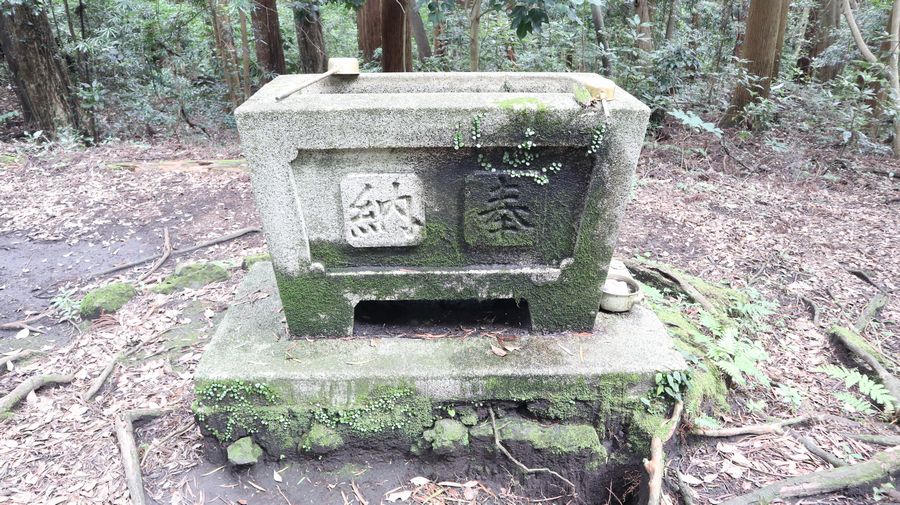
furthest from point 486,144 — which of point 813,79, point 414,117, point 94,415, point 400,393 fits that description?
point 813,79

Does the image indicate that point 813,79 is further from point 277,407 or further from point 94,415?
point 94,415

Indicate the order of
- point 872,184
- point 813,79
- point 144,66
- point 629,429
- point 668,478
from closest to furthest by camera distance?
point 668,478
point 629,429
point 872,184
point 813,79
point 144,66

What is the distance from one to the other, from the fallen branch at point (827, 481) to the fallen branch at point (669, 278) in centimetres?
151

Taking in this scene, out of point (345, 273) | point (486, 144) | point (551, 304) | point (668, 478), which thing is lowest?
point (668, 478)

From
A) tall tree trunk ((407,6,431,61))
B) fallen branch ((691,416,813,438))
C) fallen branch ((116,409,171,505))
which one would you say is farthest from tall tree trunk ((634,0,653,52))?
fallen branch ((116,409,171,505))

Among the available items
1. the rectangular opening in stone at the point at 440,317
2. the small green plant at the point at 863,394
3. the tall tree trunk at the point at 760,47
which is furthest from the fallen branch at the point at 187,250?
the tall tree trunk at the point at 760,47

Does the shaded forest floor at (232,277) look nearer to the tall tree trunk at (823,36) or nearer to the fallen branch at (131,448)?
the fallen branch at (131,448)

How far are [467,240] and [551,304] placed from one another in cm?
62

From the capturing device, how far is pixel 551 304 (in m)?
2.95

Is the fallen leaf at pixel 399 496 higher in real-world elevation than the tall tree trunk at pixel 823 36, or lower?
lower

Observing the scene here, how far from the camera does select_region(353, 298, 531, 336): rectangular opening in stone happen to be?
3.11 m

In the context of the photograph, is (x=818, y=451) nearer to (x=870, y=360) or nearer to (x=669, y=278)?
(x=870, y=360)

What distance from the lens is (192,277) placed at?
14.8 feet

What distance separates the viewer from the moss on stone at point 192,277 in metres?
4.41
